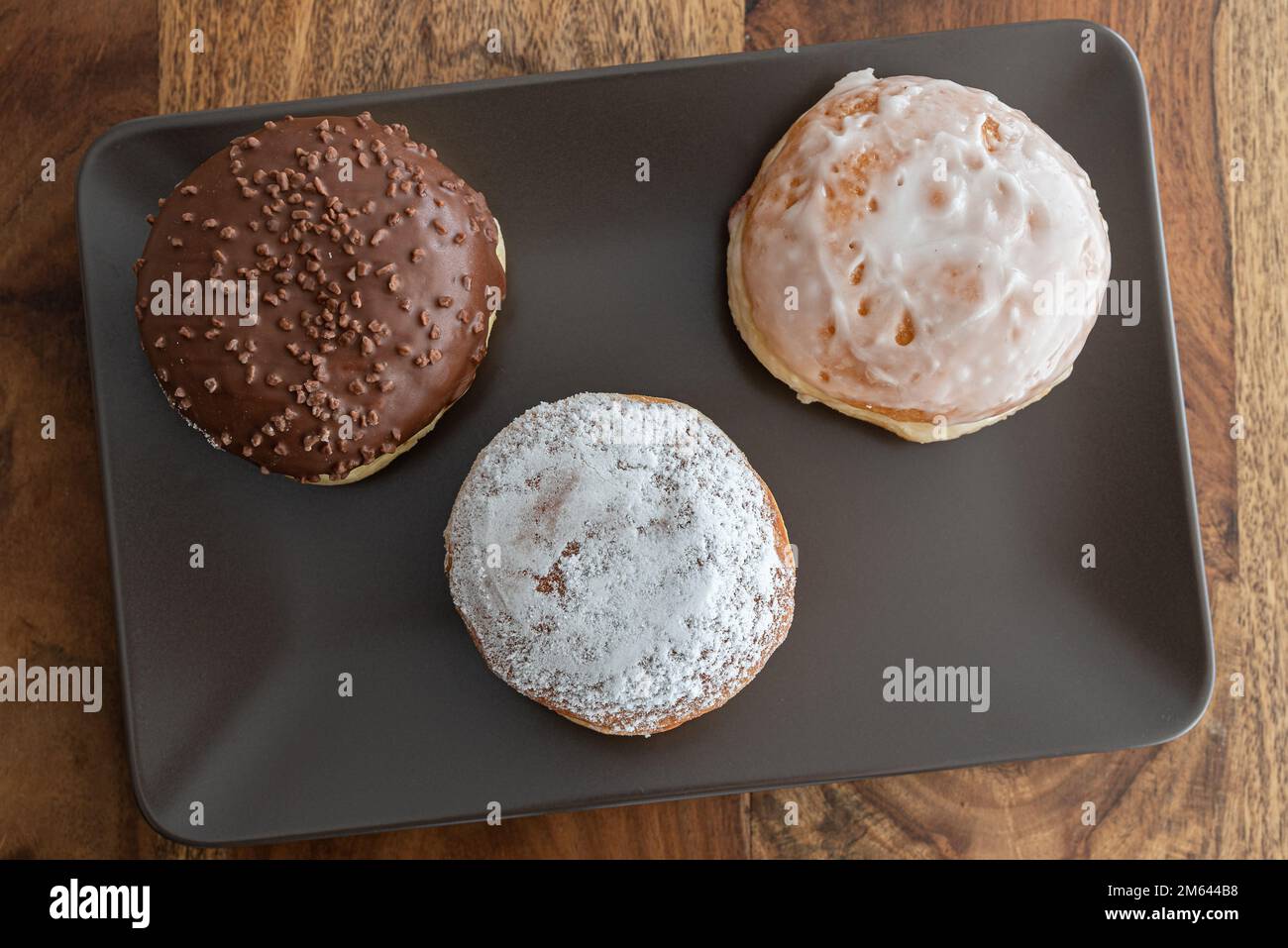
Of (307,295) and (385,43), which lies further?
(385,43)

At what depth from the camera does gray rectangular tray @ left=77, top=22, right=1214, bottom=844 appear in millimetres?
1748

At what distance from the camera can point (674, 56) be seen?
1915 mm

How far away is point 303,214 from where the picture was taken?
5.10ft

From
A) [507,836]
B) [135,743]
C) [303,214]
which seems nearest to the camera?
[303,214]

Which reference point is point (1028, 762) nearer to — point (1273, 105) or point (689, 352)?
point (689, 352)

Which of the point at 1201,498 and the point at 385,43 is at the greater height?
the point at 385,43

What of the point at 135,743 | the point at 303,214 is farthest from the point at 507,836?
the point at 303,214

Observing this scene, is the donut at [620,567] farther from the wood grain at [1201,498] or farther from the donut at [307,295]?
the wood grain at [1201,498]

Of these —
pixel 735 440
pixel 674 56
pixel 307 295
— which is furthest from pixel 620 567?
pixel 674 56

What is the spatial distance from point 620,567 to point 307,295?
685mm

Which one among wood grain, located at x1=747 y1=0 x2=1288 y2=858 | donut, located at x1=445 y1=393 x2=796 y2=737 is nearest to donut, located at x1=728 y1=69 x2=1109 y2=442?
donut, located at x1=445 y1=393 x2=796 y2=737

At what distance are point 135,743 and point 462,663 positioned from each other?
0.61 meters

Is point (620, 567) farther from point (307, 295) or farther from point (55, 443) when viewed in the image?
point (55, 443)

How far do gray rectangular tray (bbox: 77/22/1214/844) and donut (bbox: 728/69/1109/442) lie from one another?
0.57ft
